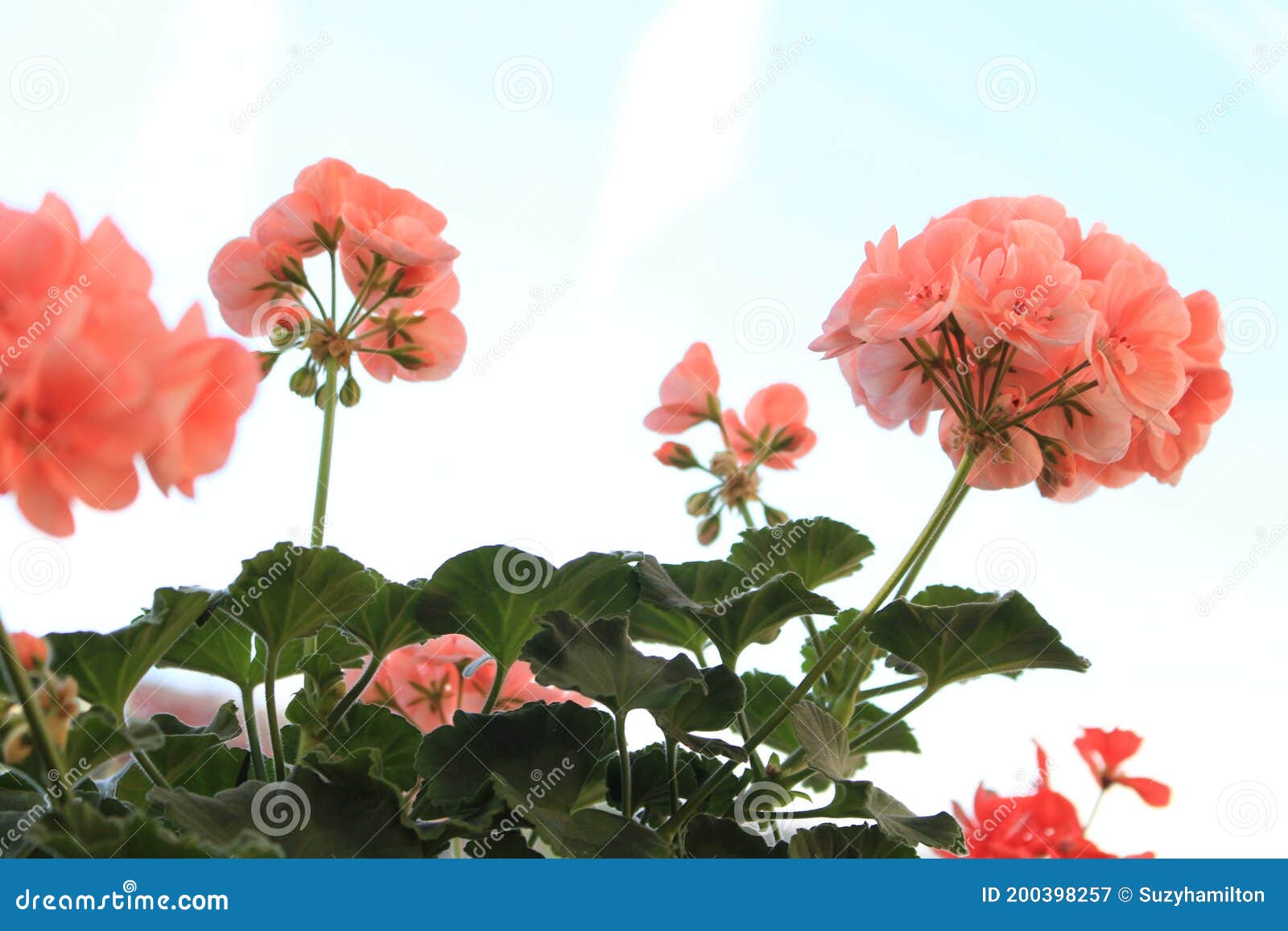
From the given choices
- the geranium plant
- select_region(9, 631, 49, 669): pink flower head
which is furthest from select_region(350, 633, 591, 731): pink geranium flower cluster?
select_region(9, 631, 49, 669): pink flower head

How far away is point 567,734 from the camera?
502 mm

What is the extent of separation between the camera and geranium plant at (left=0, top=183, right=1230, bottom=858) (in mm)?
462

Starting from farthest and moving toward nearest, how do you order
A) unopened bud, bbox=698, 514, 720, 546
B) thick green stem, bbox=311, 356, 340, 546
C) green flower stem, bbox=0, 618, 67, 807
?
1. unopened bud, bbox=698, 514, 720, 546
2. thick green stem, bbox=311, 356, 340, 546
3. green flower stem, bbox=0, 618, 67, 807

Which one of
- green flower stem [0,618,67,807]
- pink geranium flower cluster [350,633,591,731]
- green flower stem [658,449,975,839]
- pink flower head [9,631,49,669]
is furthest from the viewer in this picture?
pink geranium flower cluster [350,633,591,731]

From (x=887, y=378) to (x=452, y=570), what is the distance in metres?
0.27

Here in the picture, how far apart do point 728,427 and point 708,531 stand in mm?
105

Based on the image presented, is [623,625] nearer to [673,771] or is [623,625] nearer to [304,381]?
[673,771]

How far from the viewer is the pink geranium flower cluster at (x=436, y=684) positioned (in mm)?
701

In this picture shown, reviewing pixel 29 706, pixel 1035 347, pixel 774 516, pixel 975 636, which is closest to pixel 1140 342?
pixel 1035 347

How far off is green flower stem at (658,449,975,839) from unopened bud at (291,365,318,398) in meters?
0.34

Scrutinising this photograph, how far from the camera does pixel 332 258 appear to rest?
0.66m

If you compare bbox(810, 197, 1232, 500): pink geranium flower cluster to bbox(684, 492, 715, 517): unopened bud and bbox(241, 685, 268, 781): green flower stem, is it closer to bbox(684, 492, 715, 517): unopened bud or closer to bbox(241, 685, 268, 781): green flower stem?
bbox(684, 492, 715, 517): unopened bud
